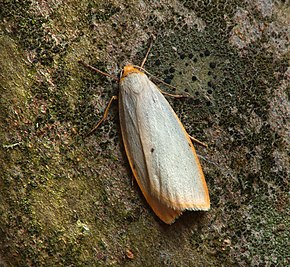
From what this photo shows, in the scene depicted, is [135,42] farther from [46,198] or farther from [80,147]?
[46,198]

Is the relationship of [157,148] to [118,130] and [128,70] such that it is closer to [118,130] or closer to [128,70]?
[118,130]

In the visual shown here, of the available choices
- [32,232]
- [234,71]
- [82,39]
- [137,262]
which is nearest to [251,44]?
[234,71]

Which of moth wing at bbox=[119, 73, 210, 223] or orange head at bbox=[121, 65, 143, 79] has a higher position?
orange head at bbox=[121, 65, 143, 79]

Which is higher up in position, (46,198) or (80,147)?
(80,147)

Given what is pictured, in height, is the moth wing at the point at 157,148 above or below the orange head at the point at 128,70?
below
